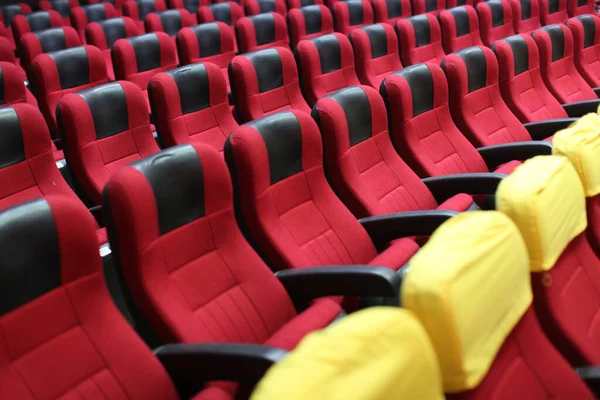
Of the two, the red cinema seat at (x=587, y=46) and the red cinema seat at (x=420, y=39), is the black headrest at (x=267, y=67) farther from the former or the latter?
the red cinema seat at (x=587, y=46)

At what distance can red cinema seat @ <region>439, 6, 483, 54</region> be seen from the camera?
3.35 meters

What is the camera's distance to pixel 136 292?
40.9 inches

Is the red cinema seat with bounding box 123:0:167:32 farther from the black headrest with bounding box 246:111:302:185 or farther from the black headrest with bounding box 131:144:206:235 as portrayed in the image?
the black headrest with bounding box 131:144:206:235

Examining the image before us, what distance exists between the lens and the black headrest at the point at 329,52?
2.48 metres

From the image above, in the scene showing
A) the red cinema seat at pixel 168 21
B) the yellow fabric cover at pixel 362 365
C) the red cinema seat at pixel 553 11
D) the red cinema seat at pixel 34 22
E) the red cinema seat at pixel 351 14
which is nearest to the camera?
the yellow fabric cover at pixel 362 365

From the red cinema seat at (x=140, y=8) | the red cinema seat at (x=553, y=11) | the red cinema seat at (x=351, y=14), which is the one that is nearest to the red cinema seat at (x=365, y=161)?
the red cinema seat at (x=351, y=14)

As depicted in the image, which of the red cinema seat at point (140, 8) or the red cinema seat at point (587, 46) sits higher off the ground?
the red cinema seat at point (140, 8)

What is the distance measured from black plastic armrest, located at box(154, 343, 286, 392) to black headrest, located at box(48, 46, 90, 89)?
1.53 meters

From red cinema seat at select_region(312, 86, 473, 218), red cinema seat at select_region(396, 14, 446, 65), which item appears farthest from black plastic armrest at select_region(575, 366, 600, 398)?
red cinema seat at select_region(396, 14, 446, 65)

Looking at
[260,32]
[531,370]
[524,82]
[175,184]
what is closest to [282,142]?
[175,184]

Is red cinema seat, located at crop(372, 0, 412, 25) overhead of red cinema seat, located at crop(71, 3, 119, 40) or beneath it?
beneath

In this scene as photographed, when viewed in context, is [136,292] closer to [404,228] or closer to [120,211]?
[120,211]

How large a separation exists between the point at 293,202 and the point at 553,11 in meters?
3.64

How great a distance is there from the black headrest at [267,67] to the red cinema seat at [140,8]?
1.88m
